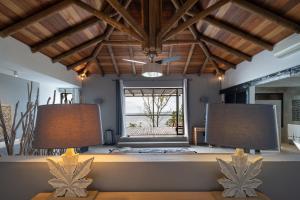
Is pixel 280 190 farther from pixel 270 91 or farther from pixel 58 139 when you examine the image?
pixel 270 91

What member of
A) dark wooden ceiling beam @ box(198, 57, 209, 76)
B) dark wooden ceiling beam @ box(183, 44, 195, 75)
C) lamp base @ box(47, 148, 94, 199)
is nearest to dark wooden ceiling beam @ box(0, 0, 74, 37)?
lamp base @ box(47, 148, 94, 199)

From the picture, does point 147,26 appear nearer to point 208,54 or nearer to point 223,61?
point 208,54

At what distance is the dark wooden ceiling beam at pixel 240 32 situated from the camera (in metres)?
5.00

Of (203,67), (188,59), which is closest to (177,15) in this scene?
(188,59)

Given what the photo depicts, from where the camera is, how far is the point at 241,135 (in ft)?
4.39

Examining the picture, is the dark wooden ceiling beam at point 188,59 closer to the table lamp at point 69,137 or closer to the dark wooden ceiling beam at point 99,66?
the dark wooden ceiling beam at point 99,66

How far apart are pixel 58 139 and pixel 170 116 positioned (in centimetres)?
846

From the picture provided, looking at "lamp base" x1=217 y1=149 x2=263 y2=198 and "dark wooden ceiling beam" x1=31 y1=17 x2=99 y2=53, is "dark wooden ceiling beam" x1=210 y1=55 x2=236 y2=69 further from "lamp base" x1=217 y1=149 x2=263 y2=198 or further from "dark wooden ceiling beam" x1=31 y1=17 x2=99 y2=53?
"lamp base" x1=217 y1=149 x2=263 y2=198

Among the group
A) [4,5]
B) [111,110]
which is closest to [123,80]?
[111,110]

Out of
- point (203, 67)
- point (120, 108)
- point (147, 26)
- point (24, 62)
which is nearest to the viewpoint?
Answer: point (147, 26)

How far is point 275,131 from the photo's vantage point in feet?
4.41

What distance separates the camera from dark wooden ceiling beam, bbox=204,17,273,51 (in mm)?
5004

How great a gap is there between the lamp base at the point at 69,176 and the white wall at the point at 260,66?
4286mm

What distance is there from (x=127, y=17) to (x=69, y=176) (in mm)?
3330
